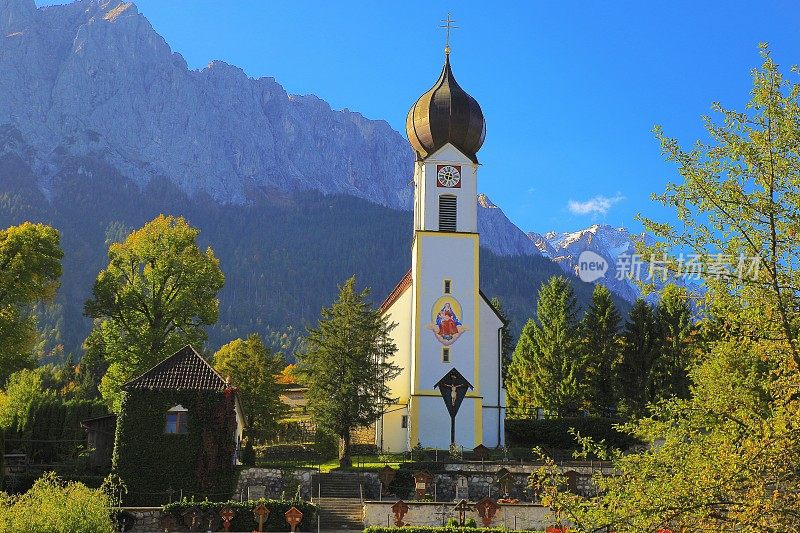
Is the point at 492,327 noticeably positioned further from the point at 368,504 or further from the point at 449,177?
the point at 368,504

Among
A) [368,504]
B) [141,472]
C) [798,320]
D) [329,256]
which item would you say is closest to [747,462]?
[798,320]

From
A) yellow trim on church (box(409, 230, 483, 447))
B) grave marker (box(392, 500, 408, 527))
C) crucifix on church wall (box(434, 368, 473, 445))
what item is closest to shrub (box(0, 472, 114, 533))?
grave marker (box(392, 500, 408, 527))

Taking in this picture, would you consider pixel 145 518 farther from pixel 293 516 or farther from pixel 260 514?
pixel 293 516

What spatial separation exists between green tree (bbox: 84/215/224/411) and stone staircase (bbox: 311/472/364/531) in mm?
10507

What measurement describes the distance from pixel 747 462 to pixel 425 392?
35.1m

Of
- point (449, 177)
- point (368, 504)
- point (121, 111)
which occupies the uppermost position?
point (121, 111)

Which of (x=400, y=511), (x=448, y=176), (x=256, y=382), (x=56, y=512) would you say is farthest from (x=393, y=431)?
(x=56, y=512)

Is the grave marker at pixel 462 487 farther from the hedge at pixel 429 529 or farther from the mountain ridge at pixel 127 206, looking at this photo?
the mountain ridge at pixel 127 206

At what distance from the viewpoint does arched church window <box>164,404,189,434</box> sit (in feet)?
106

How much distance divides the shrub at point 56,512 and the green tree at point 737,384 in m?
10.2

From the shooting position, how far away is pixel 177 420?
32281 millimetres

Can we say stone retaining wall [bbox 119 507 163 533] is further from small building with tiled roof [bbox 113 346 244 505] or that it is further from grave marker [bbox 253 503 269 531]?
small building with tiled roof [bbox 113 346 244 505]

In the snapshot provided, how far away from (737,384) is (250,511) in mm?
21037

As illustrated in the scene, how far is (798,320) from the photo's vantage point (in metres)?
9.30
